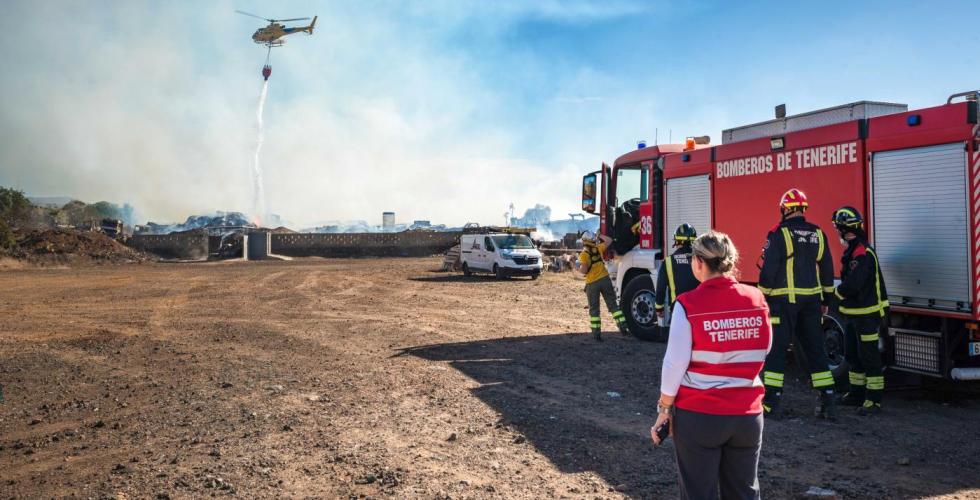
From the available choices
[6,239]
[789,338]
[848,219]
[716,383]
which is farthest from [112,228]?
[716,383]

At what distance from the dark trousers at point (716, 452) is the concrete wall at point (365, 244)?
47.7 metres

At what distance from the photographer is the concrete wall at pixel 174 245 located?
49344 mm

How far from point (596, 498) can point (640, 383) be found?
391 cm

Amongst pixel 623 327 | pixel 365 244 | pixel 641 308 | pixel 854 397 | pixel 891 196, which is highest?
pixel 365 244

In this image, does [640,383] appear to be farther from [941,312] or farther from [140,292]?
[140,292]

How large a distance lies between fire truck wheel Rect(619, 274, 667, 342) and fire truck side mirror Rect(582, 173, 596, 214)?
5.35ft

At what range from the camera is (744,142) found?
9.62 meters

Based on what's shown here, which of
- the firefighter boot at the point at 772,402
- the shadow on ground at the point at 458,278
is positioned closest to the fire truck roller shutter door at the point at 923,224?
the firefighter boot at the point at 772,402

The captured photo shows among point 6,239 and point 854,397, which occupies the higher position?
point 6,239

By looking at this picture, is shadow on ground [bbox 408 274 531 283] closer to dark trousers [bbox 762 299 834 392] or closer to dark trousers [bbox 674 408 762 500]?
dark trousers [bbox 762 299 834 392]

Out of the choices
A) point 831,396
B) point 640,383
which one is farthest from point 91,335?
point 831,396

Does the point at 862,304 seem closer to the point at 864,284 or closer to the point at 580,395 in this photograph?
the point at 864,284

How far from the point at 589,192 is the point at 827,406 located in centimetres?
667

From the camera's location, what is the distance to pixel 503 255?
2645cm
